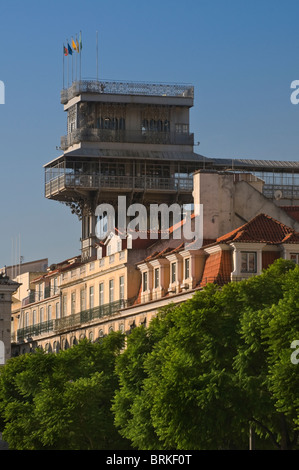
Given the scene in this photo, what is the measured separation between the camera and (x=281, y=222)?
127 meters

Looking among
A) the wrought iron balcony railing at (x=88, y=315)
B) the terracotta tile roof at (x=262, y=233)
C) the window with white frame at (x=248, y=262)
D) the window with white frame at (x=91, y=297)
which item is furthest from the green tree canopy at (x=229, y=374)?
the window with white frame at (x=91, y=297)

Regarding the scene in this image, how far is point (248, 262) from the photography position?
113375 millimetres

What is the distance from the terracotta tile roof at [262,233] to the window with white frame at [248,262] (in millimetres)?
820

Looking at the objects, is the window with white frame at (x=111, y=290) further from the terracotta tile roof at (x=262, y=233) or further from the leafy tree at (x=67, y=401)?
the terracotta tile roof at (x=262, y=233)

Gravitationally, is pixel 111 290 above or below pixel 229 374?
above

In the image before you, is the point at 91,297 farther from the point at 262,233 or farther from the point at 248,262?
the point at 248,262

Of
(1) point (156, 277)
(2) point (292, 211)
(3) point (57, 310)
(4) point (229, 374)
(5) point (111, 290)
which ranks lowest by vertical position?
(4) point (229, 374)

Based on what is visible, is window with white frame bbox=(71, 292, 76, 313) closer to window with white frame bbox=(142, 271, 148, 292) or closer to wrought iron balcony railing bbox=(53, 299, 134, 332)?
wrought iron balcony railing bbox=(53, 299, 134, 332)

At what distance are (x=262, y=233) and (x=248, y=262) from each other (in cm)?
244

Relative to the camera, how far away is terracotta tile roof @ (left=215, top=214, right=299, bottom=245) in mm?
113688

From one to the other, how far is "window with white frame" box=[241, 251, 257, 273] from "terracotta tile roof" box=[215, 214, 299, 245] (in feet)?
2.69

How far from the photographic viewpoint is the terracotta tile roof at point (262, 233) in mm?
113688

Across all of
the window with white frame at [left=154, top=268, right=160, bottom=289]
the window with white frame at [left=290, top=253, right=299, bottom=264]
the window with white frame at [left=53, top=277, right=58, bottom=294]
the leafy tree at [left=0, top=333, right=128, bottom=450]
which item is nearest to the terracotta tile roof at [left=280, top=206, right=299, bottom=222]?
the window with white frame at [left=154, top=268, right=160, bottom=289]

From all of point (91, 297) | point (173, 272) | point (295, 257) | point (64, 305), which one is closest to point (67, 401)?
point (173, 272)
